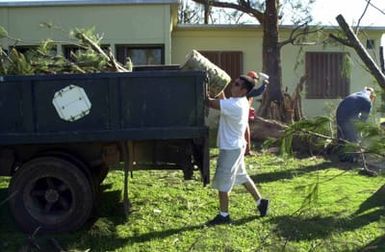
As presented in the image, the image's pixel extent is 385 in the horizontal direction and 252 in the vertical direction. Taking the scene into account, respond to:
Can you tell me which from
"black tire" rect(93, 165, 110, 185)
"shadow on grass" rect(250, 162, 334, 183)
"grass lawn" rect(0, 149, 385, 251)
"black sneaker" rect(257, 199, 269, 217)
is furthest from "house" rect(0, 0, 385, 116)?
"black sneaker" rect(257, 199, 269, 217)

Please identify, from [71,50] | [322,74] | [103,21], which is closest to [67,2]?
[103,21]

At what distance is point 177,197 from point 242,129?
1622mm

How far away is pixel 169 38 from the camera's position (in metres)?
16.5

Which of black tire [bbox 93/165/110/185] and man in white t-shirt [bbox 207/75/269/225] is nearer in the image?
man in white t-shirt [bbox 207/75/269/225]

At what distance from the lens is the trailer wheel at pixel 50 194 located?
6340 millimetres

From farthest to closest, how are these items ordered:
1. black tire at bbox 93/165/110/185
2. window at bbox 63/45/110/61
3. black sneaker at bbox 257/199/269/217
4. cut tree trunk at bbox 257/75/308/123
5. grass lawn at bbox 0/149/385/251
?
cut tree trunk at bbox 257/75/308/123 < window at bbox 63/45/110/61 < black sneaker at bbox 257/199/269/217 < black tire at bbox 93/165/110/185 < grass lawn at bbox 0/149/385/251

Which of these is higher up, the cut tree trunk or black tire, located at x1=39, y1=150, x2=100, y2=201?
black tire, located at x1=39, y1=150, x2=100, y2=201

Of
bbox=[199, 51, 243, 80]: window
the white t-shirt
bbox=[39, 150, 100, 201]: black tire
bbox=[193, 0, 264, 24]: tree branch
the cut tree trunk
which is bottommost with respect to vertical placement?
the cut tree trunk

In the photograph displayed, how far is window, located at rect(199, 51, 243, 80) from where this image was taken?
18047 millimetres

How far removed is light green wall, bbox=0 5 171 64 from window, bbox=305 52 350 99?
4715 mm

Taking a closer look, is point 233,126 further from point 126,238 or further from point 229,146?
point 126,238

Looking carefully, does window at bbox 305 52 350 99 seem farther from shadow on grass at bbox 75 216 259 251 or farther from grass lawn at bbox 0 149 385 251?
shadow on grass at bbox 75 216 259 251

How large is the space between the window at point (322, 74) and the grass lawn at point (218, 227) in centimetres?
975

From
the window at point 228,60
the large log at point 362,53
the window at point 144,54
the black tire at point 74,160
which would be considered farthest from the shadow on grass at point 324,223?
the window at point 228,60
